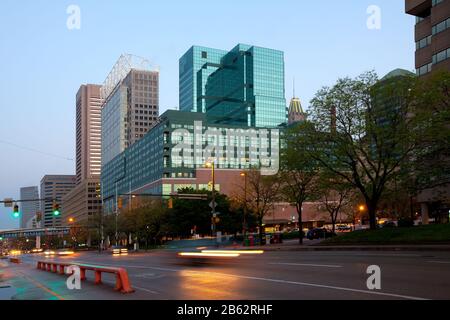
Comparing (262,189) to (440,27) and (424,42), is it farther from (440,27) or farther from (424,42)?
(424,42)

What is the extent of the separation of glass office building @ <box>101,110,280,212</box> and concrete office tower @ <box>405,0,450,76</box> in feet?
252

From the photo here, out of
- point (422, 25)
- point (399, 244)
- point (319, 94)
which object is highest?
point (422, 25)

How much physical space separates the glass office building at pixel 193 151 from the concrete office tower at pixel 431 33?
76.8 metres

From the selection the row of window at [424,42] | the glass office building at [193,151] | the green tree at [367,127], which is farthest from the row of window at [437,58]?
the glass office building at [193,151]

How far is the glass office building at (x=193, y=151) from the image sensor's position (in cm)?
15475

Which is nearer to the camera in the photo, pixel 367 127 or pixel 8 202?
pixel 367 127

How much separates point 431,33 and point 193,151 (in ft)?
323

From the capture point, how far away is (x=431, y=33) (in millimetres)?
71438

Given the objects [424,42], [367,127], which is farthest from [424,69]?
[367,127]

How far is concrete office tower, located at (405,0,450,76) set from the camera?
215 ft

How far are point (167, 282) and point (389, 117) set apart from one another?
28569 millimetres
